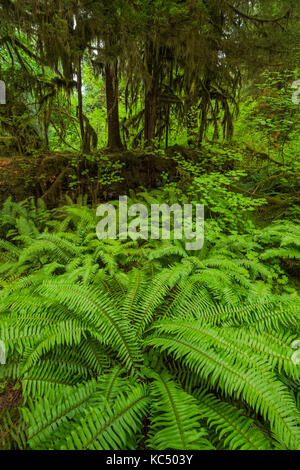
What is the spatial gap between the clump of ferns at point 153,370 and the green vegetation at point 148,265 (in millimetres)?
11

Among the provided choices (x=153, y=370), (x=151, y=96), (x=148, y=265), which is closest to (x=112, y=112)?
(x=151, y=96)

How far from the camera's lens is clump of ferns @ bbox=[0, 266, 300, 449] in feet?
3.94

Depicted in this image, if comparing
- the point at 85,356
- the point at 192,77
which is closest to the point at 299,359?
the point at 85,356

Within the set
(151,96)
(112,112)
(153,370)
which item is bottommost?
(153,370)

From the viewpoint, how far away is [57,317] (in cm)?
199

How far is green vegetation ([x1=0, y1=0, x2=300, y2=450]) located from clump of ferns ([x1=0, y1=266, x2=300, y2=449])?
1 cm

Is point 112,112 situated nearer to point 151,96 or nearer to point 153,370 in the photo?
point 151,96

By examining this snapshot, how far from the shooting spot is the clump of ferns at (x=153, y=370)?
3.94 feet

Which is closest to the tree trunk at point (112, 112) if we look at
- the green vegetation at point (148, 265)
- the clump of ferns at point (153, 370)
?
the green vegetation at point (148, 265)

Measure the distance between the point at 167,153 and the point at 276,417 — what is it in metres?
6.39

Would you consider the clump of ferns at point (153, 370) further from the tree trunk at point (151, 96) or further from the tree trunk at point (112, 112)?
the tree trunk at point (112, 112)

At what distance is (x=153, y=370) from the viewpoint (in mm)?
1680

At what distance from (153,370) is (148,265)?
1.27 m
